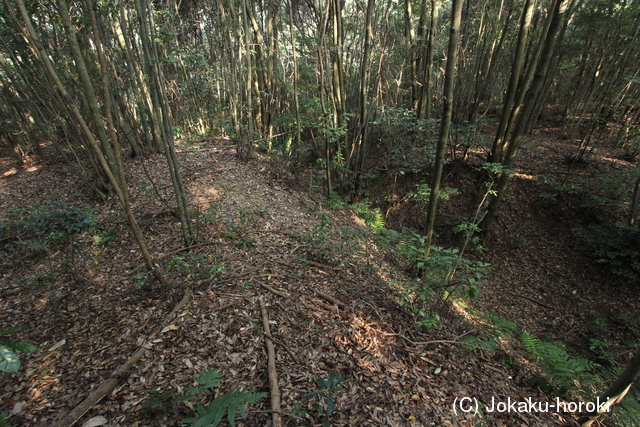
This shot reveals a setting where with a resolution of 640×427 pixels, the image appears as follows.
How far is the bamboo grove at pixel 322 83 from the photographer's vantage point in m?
6.68

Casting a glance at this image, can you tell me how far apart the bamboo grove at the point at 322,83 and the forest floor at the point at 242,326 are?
4.19ft

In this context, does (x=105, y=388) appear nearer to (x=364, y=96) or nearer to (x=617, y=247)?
(x=364, y=96)

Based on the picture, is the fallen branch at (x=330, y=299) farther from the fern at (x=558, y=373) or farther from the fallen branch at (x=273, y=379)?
the fern at (x=558, y=373)

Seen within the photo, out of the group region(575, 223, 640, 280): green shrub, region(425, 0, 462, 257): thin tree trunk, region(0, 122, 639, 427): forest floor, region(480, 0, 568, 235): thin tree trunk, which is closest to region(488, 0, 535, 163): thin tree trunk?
region(480, 0, 568, 235): thin tree trunk

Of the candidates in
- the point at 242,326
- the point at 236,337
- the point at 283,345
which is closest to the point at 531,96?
the point at 283,345

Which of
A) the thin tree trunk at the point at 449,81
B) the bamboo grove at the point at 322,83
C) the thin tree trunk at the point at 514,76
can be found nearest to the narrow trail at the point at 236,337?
the bamboo grove at the point at 322,83

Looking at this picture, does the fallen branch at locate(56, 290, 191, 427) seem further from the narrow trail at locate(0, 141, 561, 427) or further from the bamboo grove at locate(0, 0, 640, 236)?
the bamboo grove at locate(0, 0, 640, 236)

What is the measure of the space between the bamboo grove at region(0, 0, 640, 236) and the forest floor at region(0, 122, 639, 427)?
128 centimetres

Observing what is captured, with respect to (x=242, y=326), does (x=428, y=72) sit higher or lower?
higher

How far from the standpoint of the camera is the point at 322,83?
25.1ft

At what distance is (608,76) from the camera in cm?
1158

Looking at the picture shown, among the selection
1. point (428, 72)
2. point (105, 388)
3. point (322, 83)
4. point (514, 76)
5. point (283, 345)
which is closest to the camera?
point (105, 388)

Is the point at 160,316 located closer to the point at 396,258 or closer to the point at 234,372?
the point at 234,372

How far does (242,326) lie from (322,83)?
22.6 ft
